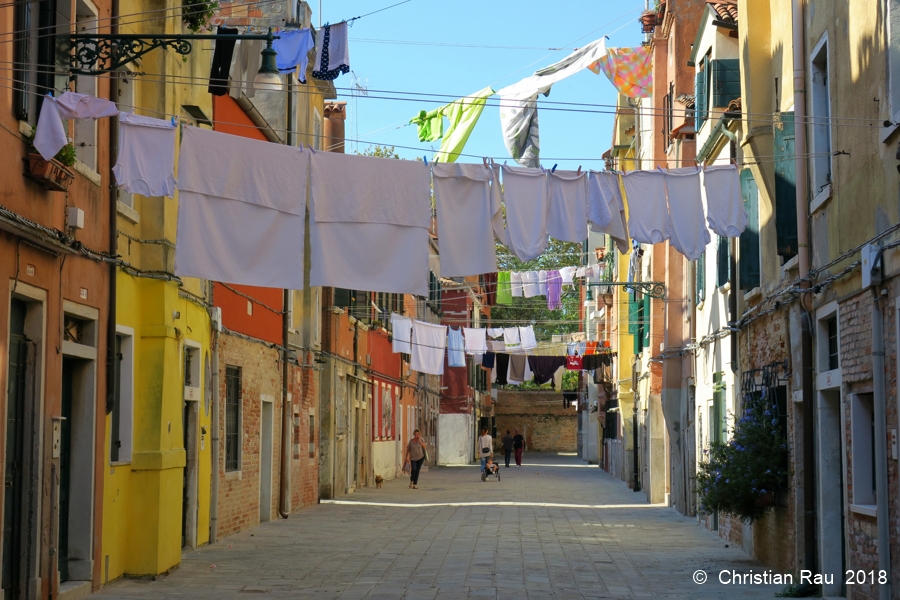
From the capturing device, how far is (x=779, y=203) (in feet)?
41.3

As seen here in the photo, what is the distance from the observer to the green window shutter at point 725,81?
1705 cm

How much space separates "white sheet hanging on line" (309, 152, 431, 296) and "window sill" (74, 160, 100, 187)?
2173mm

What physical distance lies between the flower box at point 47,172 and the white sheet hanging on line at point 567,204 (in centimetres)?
456

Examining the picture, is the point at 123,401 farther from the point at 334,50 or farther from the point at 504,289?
the point at 504,289

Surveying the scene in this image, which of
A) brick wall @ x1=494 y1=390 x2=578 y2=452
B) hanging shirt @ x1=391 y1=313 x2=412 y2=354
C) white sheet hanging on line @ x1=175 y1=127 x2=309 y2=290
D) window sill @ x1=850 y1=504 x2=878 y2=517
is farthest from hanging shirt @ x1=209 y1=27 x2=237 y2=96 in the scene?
brick wall @ x1=494 y1=390 x2=578 y2=452

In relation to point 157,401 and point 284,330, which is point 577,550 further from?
point 284,330

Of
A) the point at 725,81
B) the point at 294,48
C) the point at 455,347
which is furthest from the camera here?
the point at 455,347

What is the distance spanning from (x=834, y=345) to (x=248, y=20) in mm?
15548

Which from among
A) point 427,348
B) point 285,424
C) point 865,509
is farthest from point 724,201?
point 427,348

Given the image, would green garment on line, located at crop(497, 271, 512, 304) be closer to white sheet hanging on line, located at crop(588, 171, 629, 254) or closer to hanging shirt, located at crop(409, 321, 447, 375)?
hanging shirt, located at crop(409, 321, 447, 375)

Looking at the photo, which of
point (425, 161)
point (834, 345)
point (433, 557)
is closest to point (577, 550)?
point (433, 557)

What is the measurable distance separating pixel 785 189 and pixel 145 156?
6.78m

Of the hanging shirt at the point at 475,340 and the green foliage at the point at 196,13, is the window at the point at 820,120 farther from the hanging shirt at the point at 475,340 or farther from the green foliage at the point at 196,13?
the hanging shirt at the point at 475,340

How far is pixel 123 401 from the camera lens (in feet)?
40.9
